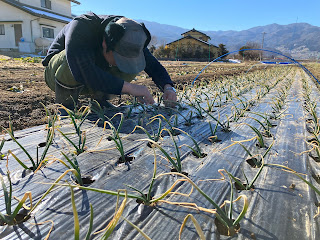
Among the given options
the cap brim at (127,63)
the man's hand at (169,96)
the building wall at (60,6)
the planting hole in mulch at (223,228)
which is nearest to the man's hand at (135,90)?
the cap brim at (127,63)

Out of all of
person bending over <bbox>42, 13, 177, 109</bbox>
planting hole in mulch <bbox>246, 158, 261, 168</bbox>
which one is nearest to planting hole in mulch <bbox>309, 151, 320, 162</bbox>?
planting hole in mulch <bbox>246, 158, 261, 168</bbox>

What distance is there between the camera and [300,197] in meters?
0.91

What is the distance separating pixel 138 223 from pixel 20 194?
53 cm

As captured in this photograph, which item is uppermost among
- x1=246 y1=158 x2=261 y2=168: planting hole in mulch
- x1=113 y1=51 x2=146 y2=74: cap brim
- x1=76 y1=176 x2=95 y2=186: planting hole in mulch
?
x1=113 y1=51 x2=146 y2=74: cap brim

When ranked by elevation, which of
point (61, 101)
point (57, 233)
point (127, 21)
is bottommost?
point (57, 233)

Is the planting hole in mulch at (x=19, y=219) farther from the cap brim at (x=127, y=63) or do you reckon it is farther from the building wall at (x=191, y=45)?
the building wall at (x=191, y=45)

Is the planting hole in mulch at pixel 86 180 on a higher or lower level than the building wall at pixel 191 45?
lower

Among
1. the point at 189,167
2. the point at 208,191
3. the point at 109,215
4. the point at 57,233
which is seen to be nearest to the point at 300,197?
the point at 208,191

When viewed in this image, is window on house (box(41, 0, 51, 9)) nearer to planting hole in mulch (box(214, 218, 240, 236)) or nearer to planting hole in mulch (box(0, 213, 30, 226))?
planting hole in mulch (box(0, 213, 30, 226))

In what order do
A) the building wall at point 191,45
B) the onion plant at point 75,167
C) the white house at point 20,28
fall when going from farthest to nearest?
the building wall at point 191,45, the white house at point 20,28, the onion plant at point 75,167

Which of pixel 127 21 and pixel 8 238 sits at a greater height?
pixel 127 21

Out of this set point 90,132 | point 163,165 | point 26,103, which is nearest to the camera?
point 163,165

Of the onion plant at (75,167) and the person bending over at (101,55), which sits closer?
the onion plant at (75,167)

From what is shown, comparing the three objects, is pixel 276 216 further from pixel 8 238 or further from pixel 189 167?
pixel 8 238
